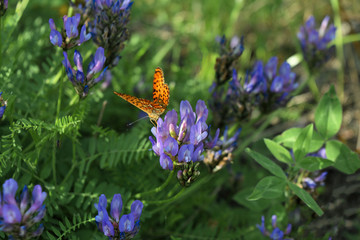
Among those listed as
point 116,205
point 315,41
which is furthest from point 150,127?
point 315,41

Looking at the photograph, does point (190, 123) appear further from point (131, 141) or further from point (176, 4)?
point (176, 4)

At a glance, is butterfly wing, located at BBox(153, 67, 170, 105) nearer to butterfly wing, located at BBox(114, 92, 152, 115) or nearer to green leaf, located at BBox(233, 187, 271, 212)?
butterfly wing, located at BBox(114, 92, 152, 115)

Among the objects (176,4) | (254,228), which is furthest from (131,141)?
(176,4)

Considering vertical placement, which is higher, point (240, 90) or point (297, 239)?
point (240, 90)

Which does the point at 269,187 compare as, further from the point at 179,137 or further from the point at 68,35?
the point at 68,35

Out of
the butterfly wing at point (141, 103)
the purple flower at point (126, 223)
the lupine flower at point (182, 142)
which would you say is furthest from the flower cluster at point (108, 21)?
the purple flower at point (126, 223)
